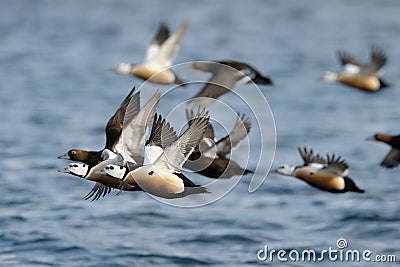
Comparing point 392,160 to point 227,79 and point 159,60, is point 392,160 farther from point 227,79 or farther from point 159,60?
point 159,60

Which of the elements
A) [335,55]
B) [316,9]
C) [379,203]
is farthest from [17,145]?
[316,9]

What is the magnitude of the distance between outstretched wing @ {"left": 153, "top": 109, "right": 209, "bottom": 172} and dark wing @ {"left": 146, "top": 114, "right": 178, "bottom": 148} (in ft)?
0.47

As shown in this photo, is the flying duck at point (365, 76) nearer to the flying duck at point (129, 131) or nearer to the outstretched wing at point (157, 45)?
the outstretched wing at point (157, 45)

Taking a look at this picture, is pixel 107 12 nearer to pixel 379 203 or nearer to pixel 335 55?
pixel 335 55

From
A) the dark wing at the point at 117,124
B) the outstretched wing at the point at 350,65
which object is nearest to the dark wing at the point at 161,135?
the dark wing at the point at 117,124

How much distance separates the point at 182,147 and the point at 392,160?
400 cm

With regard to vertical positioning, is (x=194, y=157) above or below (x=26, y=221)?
above

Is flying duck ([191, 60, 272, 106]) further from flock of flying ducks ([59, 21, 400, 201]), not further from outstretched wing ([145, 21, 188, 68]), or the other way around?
outstretched wing ([145, 21, 188, 68])

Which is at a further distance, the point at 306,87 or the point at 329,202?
the point at 306,87

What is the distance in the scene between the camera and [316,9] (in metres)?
35.2

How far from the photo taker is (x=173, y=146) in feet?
29.2

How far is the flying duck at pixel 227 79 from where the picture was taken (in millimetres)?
12242

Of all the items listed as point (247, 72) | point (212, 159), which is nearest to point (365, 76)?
point (247, 72)

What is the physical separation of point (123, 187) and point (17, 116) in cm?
1211
